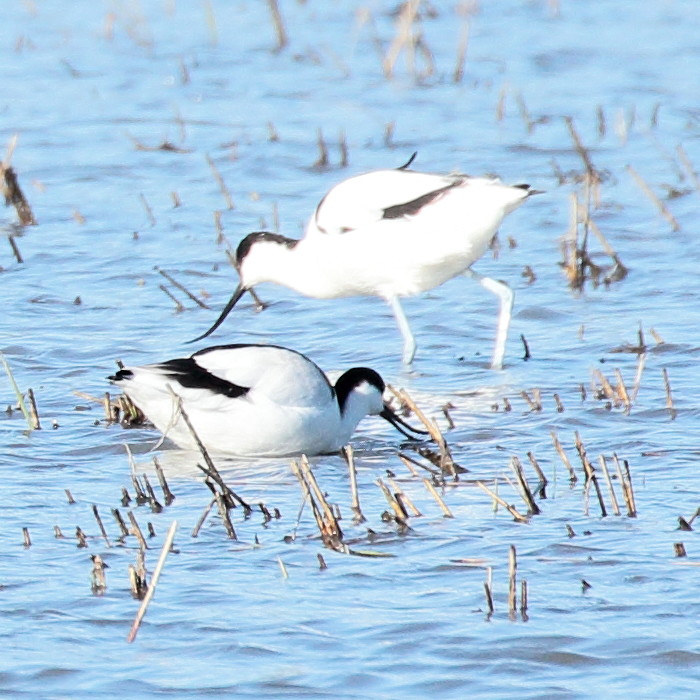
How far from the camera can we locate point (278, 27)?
16.2 m

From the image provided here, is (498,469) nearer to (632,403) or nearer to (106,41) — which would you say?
(632,403)

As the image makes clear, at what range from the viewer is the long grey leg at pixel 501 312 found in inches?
304

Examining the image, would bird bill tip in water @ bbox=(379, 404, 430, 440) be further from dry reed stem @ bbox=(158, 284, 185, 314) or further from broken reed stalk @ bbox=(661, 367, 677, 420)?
dry reed stem @ bbox=(158, 284, 185, 314)

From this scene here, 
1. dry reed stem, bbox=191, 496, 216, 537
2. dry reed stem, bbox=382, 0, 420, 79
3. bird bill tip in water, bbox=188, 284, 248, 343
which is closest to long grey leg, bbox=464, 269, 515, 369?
bird bill tip in water, bbox=188, 284, 248, 343

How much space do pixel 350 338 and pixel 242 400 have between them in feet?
7.27

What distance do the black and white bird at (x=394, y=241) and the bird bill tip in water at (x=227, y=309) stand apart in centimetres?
1

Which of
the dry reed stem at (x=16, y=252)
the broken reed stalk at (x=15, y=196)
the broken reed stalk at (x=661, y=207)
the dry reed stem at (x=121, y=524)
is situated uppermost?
the broken reed stalk at (x=15, y=196)

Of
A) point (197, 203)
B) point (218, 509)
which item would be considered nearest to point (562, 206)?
point (197, 203)

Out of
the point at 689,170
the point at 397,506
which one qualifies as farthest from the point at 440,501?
the point at 689,170

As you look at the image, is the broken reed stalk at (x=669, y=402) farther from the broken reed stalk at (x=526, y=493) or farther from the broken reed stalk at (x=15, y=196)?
the broken reed stalk at (x=15, y=196)

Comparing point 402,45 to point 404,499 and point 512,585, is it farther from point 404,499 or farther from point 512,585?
point 512,585

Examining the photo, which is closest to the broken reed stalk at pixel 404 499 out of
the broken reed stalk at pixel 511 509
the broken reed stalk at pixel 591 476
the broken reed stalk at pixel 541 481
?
the broken reed stalk at pixel 511 509

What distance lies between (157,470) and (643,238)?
496cm

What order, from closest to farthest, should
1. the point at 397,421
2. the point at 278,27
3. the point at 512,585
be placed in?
the point at 512,585
the point at 397,421
the point at 278,27
